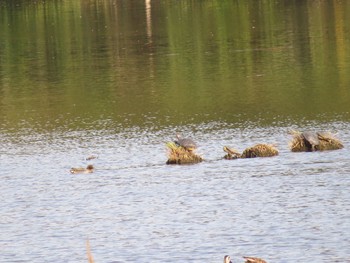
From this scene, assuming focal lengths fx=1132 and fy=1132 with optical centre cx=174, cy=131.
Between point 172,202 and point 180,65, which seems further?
point 180,65

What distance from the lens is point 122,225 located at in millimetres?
26766

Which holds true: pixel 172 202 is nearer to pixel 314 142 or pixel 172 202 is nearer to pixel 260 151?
pixel 260 151

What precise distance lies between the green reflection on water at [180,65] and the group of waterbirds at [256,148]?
21.6 feet

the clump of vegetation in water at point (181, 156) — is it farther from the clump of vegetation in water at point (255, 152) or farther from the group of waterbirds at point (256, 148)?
the clump of vegetation in water at point (255, 152)

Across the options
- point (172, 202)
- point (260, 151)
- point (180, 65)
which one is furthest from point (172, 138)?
point (180, 65)

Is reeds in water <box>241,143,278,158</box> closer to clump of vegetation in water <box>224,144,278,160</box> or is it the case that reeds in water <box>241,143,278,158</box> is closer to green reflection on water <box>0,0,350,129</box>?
clump of vegetation in water <box>224,144,278,160</box>

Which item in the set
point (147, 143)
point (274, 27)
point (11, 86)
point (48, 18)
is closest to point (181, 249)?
point (147, 143)

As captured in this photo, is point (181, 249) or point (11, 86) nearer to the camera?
point (181, 249)

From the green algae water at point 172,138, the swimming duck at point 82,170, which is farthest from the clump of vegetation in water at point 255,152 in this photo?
the swimming duck at point 82,170

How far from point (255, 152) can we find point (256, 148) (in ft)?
0.41

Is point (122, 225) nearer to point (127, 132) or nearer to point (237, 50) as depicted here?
point (127, 132)

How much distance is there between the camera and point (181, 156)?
33438 millimetres

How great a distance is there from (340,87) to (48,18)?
5269cm

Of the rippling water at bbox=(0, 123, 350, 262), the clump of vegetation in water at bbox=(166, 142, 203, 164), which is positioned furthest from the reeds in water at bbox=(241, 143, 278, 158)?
the clump of vegetation in water at bbox=(166, 142, 203, 164)
